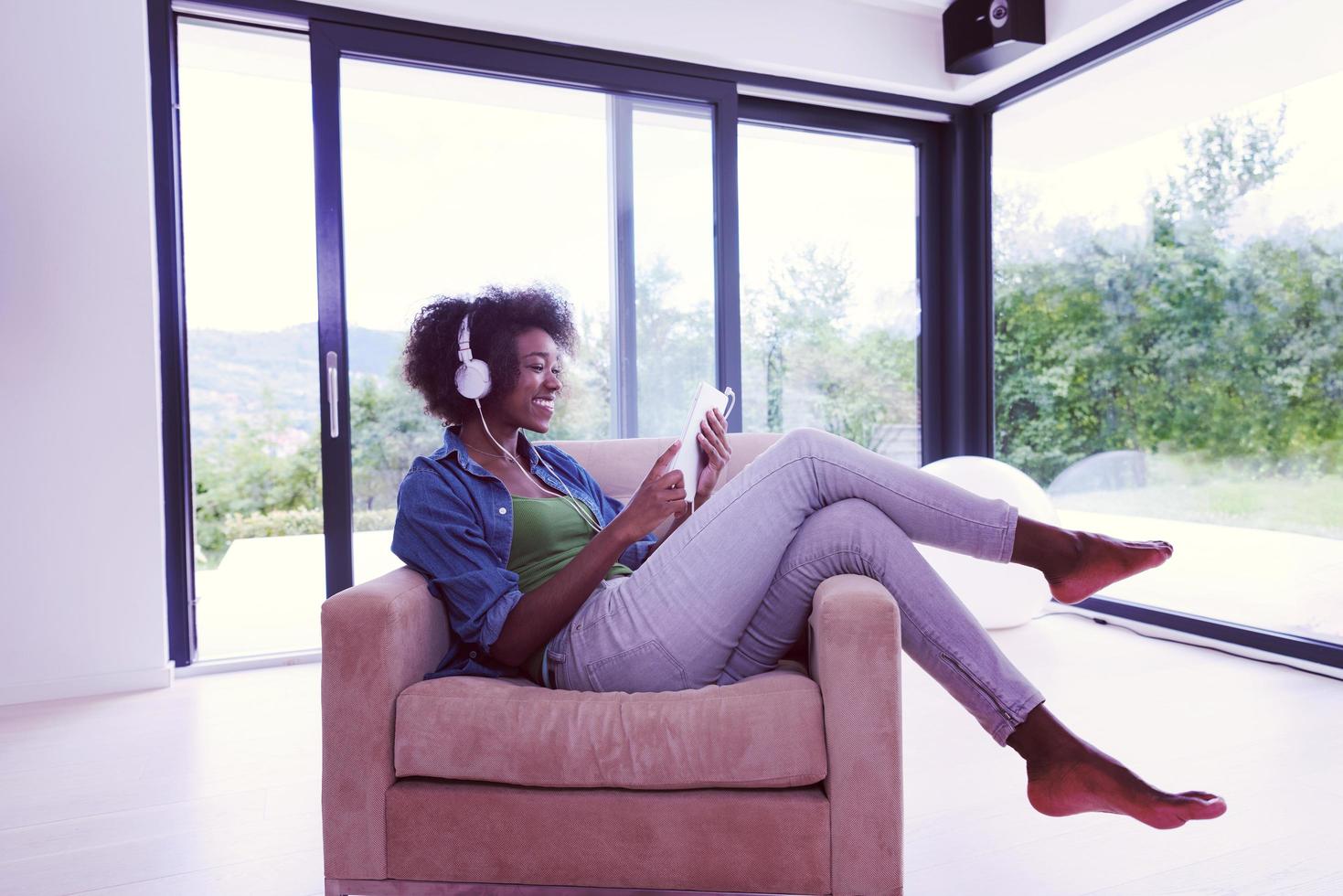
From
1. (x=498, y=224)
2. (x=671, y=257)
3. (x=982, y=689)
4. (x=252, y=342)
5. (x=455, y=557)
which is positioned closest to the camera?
(x=982, y=689)

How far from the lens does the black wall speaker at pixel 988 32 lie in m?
3.33

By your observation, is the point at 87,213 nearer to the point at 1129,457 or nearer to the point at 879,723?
the point at 879,723

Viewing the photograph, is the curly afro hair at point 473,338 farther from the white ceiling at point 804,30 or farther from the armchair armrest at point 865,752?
the white ceiling at point 804,30

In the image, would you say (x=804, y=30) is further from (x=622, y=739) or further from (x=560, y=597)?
(x=622, y=739)

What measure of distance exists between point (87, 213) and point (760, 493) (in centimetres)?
244

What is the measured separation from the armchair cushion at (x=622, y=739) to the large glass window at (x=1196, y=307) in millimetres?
2413

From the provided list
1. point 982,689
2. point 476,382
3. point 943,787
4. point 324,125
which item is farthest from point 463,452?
point 324,125

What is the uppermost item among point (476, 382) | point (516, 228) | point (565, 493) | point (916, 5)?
point (916, 5)

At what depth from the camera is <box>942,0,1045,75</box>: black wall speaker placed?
3334 mm

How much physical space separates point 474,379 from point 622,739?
29.6 inches

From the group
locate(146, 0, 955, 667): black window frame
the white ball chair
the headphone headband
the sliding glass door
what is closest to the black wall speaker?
the sliding glass door

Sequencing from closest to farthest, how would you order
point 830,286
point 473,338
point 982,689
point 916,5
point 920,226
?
point 982,689 < point 473,338 < point 916,5 < point 830,286 < point 920,226

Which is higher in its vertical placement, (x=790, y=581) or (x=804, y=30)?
(x=804, y=30)

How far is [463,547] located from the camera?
4.88 ft
